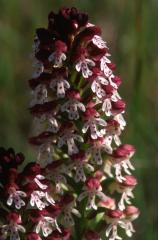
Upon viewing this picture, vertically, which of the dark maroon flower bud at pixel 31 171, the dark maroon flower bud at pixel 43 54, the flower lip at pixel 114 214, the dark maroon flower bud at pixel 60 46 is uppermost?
A: the dark maroon flower bud at pixel 60 46

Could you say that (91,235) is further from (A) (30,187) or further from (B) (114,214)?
(A) (30,187)

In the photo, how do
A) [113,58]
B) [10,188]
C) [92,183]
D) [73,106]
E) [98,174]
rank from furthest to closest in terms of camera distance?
[113,58], [98,174], [92,183], [73,106], [10,188]

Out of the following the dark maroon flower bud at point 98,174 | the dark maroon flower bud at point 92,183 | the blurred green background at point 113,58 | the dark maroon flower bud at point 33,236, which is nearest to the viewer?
the dark maroon flower bud at point 33,236

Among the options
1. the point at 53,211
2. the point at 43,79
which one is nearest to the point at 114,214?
the point at 53,211

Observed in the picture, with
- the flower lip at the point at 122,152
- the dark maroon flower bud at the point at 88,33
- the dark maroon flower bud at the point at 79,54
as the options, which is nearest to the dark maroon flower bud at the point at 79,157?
the flower lip at the point at 122,152

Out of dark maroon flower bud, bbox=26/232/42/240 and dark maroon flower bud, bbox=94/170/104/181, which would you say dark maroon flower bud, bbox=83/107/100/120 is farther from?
dark maroon flower bud, bbox=26/232/42/240

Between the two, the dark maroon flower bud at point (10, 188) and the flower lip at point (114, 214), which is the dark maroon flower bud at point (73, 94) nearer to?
the dark maroon flower bud at point (10, 188)

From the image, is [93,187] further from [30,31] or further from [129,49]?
[30,31]
